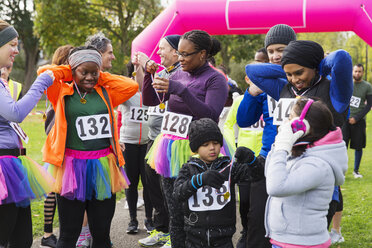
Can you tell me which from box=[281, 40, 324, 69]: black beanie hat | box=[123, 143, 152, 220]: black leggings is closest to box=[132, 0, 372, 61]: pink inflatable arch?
box=[123, 143, 152, 220]: black leggings

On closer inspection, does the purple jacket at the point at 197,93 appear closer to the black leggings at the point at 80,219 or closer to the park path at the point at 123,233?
the black leggings at the point at 80,219

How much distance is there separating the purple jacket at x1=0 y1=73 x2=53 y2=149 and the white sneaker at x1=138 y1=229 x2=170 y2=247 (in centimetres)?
205

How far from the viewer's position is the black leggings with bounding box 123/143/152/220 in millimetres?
5188

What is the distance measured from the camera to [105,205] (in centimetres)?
346

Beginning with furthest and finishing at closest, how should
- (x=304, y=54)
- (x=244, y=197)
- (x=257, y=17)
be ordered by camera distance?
1. (x=257, y=17)
2. (x=244, y=197)
3. (x=304, y=54)

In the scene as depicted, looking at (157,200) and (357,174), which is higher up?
(157,200)

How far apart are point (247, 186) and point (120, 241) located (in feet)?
6.33

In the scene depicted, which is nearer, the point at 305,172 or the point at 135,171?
the point at 305,172

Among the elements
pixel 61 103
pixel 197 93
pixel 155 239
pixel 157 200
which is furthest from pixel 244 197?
pixel 61 103

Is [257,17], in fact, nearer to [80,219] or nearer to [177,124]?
[177,124]

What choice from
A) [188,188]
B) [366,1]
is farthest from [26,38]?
[188,188]

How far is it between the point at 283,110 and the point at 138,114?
→ 9.26 feet

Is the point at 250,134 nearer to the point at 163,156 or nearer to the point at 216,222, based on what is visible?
the point at 163,156

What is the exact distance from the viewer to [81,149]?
3465mm
